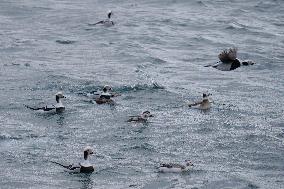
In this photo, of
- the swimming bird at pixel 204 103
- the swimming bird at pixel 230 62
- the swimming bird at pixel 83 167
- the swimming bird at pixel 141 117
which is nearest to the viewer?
the swimming bird at pixel 83 167

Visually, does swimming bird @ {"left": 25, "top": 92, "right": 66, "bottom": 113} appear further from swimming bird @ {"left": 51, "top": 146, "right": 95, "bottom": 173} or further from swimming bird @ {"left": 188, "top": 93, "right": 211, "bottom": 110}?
swimming bird @ {"left": 51, "top": 146, "right": 95, "bottom": 173}

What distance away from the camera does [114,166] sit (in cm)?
1805

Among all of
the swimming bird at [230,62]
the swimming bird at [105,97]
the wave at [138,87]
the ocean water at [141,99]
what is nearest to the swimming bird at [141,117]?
the ocean water at [141,99]

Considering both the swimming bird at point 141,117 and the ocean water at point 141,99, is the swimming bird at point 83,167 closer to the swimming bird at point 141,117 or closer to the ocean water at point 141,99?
the ocean water at point 141,99

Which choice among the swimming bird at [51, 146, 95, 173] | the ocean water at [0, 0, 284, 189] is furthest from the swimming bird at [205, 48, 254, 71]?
the swimming bird at [51, 146, 95, 173]

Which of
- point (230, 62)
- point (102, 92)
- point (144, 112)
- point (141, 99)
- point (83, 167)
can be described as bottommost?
point (83, 167)

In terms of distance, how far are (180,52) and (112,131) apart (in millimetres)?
13131

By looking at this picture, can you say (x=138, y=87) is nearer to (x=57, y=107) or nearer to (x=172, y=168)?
(x=57, y=107)

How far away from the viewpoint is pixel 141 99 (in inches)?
964

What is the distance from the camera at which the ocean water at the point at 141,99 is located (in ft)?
58.6

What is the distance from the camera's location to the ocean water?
58.6 ft

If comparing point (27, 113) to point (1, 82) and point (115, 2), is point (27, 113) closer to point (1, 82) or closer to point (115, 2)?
point (1, 82)

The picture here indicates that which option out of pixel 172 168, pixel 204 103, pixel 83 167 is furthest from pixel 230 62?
pixel 83 167

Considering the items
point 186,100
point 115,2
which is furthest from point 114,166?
point 115,2
